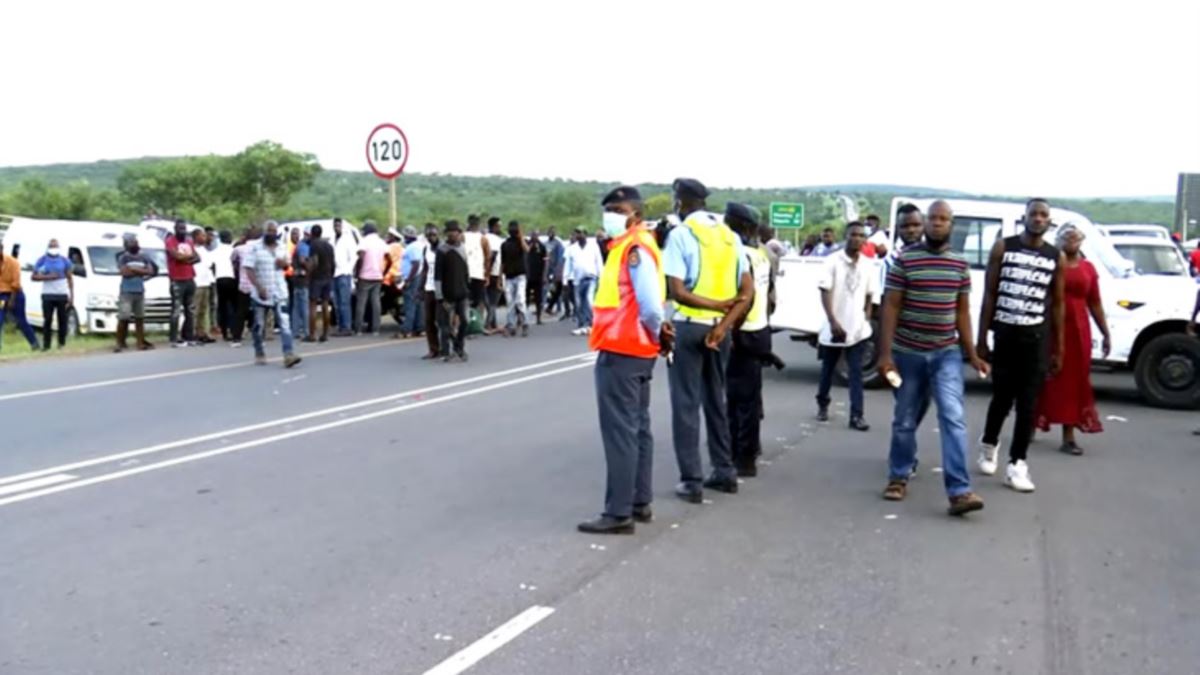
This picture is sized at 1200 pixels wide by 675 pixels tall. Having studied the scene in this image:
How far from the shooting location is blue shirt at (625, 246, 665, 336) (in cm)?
690

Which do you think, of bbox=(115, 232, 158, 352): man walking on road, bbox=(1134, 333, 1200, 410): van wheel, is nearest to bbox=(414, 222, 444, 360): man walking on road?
bbox=(115, 232, 158, 352): man walking on road

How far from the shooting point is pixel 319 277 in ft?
63.9

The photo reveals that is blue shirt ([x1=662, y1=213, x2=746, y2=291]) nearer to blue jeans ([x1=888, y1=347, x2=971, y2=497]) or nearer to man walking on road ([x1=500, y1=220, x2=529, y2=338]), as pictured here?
blue jeans ([x1=888, y1=347, x2=971, y2=497])

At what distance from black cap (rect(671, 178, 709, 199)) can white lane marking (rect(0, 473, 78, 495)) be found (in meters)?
4.59

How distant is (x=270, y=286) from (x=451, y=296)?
237cm

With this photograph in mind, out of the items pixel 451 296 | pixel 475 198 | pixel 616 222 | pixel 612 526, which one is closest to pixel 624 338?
pixel 616 222

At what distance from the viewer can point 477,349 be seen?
18438 millimetres

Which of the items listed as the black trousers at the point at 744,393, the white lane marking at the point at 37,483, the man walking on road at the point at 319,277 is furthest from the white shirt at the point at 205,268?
the black trousers at the point at 744,393

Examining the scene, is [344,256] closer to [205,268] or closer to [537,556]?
[205,268]

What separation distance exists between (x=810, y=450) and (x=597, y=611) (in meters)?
4.65

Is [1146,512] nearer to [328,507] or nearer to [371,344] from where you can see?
[328,507]

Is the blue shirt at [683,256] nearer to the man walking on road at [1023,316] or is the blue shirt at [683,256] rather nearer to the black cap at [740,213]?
the black cap at [740,213]

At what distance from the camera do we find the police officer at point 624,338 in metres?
6.93

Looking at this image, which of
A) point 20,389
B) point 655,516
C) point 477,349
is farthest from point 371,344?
point 655,516
